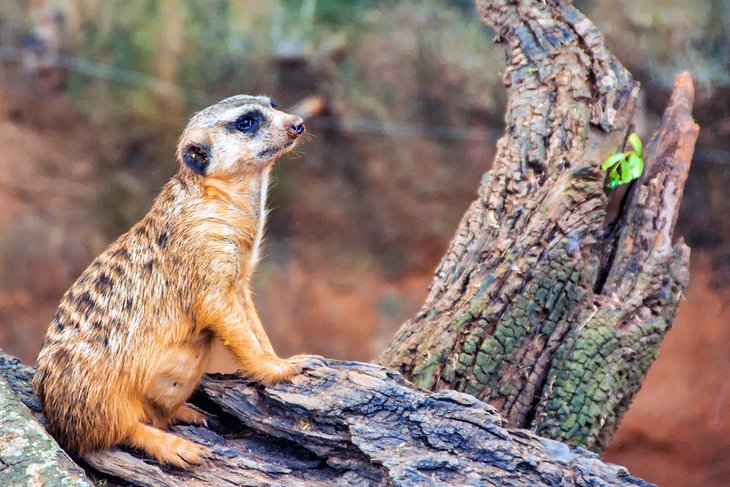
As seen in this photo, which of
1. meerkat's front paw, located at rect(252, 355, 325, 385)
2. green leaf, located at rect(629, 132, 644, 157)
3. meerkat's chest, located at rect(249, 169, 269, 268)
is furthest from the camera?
green leaf, located at rect(629, 132, 644, 157)

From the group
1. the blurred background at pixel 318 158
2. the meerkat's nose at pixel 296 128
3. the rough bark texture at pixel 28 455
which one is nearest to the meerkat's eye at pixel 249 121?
the meerkat's nose at pixel 296 128

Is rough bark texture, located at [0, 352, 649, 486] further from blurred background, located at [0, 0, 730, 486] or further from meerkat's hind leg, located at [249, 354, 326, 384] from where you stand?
A: blurred background, located at [0, 0, 730, 486]

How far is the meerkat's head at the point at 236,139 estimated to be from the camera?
137 inches

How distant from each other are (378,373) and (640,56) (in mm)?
4693

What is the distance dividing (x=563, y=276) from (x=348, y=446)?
1105 mm

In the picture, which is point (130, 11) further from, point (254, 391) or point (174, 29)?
point (254, 391)

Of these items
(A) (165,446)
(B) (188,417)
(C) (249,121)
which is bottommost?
(A) (165,446)

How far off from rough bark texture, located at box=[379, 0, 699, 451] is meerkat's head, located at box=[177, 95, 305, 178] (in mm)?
892

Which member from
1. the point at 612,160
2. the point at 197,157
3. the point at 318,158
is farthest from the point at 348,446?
the point at 318,158

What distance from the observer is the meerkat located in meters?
2.96

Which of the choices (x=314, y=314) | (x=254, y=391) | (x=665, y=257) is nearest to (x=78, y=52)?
(x=314, y=314)

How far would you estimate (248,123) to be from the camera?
140 inches

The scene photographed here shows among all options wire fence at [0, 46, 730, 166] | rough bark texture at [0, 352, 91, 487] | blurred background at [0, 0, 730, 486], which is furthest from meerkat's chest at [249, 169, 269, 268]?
wire fence at [0, 46, 730, 166]

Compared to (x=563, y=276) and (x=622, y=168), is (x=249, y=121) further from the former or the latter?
(x=622, y=168)
